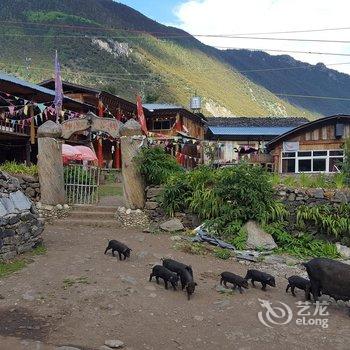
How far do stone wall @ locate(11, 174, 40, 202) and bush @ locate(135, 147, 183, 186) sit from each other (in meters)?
3.70

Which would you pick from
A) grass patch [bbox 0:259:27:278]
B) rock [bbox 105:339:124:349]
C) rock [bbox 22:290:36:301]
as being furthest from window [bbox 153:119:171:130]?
rock [bbox 105:339:124:349]

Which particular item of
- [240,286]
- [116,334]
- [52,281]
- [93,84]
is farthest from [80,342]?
[93,84]

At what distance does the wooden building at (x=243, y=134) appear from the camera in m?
33.9

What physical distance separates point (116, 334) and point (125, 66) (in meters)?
68.4

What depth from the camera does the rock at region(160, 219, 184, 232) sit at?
44.7 ft

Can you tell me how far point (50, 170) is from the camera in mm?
14758

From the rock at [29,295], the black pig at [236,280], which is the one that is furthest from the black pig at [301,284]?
the rock at [29,295]

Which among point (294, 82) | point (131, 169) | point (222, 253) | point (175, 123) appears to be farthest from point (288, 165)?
point (294, 82)

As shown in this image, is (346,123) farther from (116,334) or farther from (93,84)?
(93,84)

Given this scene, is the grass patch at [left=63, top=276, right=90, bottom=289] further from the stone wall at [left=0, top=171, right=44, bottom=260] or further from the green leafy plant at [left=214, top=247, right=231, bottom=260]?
the green leafy plant at [left=214, top=247, right=231, bottom=260]

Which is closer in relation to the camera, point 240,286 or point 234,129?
point 240,286

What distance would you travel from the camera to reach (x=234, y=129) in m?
36.8

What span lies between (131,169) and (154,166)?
810mm

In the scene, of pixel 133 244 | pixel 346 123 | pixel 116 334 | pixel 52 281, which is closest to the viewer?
pixel 116 334
